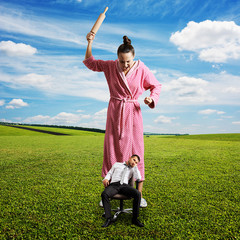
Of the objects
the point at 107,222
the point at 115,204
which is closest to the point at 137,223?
the point at 107,222

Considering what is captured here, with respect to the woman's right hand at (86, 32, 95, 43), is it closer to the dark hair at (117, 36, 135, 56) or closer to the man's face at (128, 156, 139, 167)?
the dark hair at (117, 36, 135, 56)

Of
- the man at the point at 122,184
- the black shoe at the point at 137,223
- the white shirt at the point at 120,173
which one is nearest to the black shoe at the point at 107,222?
the man at the point at 122,184

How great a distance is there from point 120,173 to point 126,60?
1614 mm

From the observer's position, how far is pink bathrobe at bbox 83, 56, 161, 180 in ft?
11.2

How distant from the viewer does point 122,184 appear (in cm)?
319

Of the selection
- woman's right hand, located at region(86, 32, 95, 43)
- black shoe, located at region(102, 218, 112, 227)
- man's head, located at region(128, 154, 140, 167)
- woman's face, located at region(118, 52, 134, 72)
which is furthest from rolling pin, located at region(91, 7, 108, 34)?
black shoe, located at region(102, 218, 112, 227)

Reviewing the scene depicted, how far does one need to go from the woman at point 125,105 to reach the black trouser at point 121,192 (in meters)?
0.44

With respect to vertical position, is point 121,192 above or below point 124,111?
below

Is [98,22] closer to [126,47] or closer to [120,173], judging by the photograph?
[126,47]

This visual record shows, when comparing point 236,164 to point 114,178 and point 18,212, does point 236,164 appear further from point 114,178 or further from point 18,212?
point 18,212

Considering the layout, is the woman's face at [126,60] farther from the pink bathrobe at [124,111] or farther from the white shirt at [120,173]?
the white shirt at [120,173]

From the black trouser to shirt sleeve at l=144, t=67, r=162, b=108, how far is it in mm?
1294

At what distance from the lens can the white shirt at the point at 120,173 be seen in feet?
10.5

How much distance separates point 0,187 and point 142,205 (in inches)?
131
